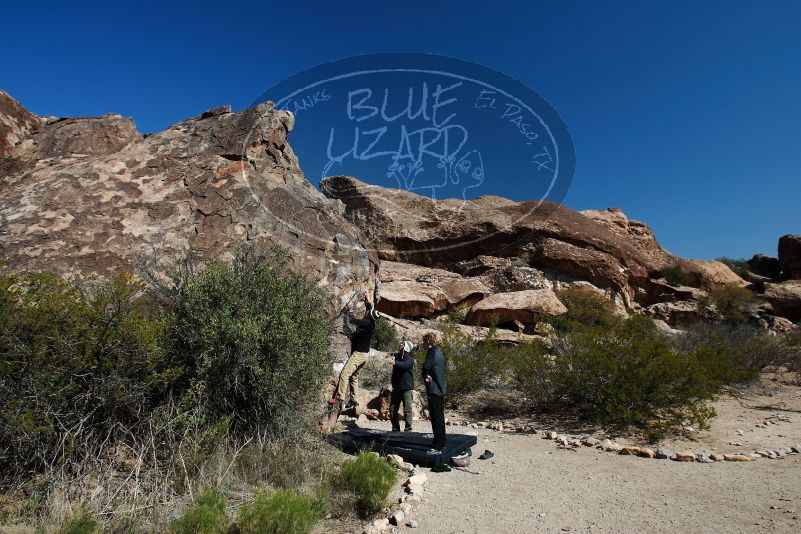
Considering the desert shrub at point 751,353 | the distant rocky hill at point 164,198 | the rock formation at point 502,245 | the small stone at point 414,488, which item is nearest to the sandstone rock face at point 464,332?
the desert shrub at point 751,353

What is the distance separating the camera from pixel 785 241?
3556cm

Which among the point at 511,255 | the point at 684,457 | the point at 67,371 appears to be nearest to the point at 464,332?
the point at 684,457

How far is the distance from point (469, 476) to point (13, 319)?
13.0 feet

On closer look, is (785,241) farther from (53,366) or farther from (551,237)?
(53,366)

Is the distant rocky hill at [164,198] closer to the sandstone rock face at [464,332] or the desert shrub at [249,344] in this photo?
the desert shrub at [249,344]

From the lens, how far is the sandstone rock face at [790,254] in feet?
113

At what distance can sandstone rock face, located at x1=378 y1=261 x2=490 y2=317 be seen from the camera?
714 inches

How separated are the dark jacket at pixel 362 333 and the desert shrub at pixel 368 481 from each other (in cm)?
245

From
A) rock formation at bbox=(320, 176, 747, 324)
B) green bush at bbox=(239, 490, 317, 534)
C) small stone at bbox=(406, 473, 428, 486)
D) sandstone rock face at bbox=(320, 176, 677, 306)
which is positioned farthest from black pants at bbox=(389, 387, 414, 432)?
sandstone rock face at bbox=(320, 176, 677, 306)

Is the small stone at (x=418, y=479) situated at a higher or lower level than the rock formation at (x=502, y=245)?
lower

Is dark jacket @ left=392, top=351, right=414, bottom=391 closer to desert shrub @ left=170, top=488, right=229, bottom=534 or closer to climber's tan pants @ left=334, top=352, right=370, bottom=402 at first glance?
climber's tan pants @ left=334, top=352, right=370, bottom=402

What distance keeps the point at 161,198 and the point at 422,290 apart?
1349 cm

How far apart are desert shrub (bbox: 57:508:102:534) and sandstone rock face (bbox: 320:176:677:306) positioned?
21.6 m

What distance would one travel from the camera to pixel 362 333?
6.52 metres
